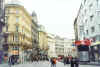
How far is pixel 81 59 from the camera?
4106 centimetres

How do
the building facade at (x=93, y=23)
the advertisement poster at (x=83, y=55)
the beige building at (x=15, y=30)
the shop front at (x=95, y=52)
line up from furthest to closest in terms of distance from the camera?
the beige building at (x=15, y=30) < the building facade at (x=93, y=23) < the shop front at (x=95, y=52) < the advertisement poster at (x=83, y=55)

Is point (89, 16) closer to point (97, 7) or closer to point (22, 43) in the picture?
point (97, 7)

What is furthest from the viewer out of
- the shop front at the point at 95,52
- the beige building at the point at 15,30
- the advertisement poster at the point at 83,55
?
the beige building at the point at 15,30

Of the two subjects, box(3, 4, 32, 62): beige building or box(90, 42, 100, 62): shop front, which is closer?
box(90, 42, 100, 62): shop front

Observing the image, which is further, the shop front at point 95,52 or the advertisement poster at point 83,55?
the shop front at point 95,52

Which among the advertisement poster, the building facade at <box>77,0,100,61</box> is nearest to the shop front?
the building facade at <box>77,0,100,61</box>

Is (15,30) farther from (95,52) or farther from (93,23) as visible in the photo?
(95,52)

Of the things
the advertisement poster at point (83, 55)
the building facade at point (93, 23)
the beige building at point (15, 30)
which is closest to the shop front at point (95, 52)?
the building facade at point (93, 23)

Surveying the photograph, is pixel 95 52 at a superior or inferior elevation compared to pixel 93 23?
inferior

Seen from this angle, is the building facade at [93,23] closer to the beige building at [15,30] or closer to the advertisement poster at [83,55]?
the advertisement poster at [83,55]

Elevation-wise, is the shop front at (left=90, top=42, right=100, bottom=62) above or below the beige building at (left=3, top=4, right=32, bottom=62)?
below

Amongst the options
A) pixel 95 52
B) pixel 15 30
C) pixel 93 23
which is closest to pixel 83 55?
pixel 95 52

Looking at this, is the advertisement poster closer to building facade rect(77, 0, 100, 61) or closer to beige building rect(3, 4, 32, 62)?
building facade rect(77, 0, 100, 61)

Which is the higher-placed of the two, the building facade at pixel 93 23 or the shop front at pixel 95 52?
the building facade at pixel 93 23
